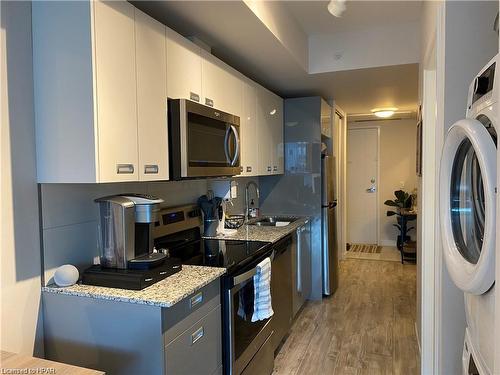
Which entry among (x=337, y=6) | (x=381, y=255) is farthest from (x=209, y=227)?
(x=381, y=255)

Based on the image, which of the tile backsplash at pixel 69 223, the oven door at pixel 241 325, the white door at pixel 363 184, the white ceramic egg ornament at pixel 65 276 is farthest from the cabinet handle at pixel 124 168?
the white door at pixel 363 184

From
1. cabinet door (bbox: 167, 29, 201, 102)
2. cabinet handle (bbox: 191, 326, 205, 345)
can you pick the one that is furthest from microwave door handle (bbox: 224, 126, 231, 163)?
cabinet handle (bbox: 191, 326, 205, 345)

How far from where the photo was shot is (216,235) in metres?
2.77

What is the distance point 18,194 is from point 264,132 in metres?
2.19

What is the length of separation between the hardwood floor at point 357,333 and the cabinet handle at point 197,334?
111 centimetres

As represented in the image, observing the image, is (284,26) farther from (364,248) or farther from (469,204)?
(364,248)

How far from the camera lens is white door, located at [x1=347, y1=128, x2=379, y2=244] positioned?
6.36 meters

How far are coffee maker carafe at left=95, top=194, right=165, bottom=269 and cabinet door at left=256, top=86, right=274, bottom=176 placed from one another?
5.27ft

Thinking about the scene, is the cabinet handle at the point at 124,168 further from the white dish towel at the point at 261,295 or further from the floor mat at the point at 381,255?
the floor mat at the point at 381,255

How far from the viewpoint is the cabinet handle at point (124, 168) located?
5.00 ft

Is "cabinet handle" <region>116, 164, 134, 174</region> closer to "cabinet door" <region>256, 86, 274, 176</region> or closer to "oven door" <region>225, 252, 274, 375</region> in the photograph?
"oven door" <region>225, 252, 274, 375</region>

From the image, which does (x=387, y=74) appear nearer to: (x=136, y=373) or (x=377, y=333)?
(x=377, y=333)

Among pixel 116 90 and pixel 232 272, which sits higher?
pixel 116 90

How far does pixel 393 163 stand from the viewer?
6.27 m
